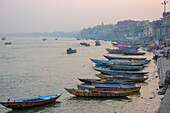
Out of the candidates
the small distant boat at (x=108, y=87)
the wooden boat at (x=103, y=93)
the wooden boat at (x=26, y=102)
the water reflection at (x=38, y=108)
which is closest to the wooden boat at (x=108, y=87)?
the small distant boat at (x=108, y=87)

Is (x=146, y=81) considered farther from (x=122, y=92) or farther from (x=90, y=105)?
(x=90, y=105)

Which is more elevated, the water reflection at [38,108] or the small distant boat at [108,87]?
the small distant boat at [108,87]

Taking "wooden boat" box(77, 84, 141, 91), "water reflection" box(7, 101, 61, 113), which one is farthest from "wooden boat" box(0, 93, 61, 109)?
"wooden boat" box(77, 84, 141, 91)

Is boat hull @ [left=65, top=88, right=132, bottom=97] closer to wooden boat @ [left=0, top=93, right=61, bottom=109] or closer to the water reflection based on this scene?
the water reflection

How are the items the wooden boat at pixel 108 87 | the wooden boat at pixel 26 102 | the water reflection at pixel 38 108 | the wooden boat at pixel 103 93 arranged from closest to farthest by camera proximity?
the wooden boat at pixel 26 102 < the water reflection at pixel 38 108 < the wooden boat at pixel 103 93 < the wooden boat at pixel 108 87

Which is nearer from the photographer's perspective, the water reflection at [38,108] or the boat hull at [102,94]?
the water reflection at [38,108]

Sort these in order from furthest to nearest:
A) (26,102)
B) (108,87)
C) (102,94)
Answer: (108,87) < (102,94) < (26,102)

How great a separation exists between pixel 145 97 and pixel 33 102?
9.87 metres

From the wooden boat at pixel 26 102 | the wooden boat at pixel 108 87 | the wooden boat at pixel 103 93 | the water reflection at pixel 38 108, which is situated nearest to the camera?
the wooden boat at pixel 26 102

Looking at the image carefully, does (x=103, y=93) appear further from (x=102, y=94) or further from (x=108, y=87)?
(x=108, y=87)

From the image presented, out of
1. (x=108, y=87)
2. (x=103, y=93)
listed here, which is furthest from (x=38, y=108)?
(x=108, y=87)

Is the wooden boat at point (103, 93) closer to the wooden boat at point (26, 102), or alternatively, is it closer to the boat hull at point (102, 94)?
the boat hull at point (102, 94)

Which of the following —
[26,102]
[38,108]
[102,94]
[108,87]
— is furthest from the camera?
[108,87]

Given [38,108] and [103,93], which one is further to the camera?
[103,93]
